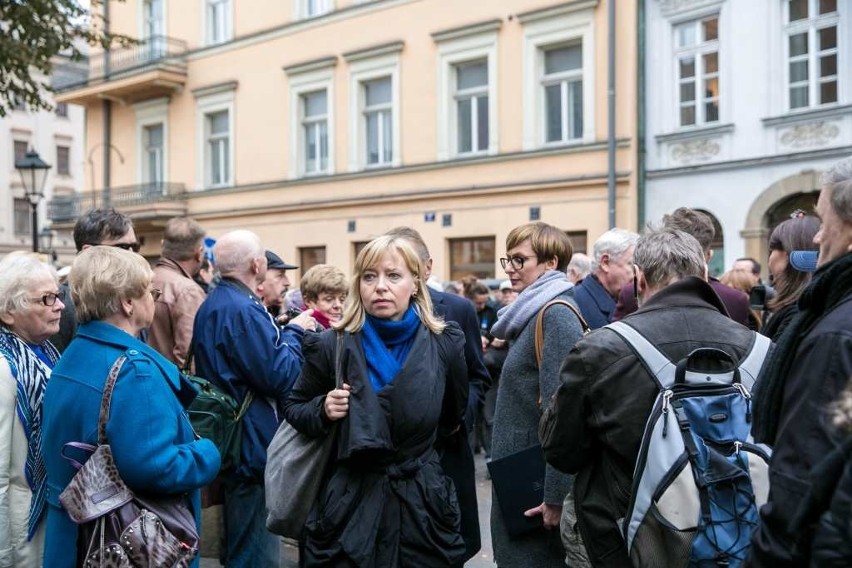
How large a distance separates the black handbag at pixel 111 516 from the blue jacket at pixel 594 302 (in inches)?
102

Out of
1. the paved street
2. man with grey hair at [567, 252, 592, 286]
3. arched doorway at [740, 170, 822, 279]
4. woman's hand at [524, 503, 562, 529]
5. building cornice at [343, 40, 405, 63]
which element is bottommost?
the paved street

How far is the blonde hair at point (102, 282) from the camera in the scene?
2980 mm

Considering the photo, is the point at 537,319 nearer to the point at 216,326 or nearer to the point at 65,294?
the point at 216,326

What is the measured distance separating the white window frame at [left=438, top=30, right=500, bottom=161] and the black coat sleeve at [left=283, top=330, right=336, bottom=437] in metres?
14.8

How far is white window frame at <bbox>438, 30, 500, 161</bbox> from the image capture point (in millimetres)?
17594

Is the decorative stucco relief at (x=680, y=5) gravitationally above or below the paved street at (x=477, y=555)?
above

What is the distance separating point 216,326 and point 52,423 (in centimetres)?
144

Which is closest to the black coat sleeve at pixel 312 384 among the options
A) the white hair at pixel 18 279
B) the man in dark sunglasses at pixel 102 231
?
the white hair at pixel 18 279

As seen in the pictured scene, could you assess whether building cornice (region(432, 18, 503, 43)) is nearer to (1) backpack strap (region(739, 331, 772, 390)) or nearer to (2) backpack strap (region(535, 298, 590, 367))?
(2) backpack strap (region(535, 298, 590, 367))

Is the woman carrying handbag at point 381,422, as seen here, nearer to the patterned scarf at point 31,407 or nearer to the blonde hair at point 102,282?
the blonde hair at point 102,282

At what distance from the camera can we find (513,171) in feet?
56.9

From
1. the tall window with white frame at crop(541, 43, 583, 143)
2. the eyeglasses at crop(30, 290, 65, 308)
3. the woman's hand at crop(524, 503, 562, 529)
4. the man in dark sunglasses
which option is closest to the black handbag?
the eyeglasses at crop(30, 290, 65, 308)

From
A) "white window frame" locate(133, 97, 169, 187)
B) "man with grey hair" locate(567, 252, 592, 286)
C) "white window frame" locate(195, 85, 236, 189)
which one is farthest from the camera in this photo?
"white window frame" locate(133, 97, 169, 187)

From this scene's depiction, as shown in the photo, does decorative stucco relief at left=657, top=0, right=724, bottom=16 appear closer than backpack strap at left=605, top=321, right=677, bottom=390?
No
